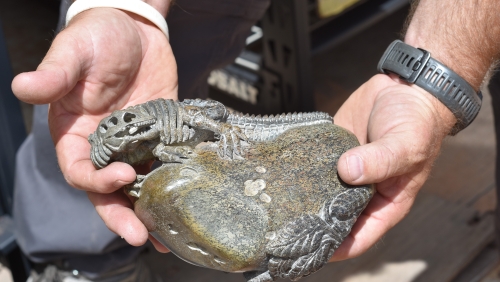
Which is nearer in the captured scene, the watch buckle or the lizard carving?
the lizard carving

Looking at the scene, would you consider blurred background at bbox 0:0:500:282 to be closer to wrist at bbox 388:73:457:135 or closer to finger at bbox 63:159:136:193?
wrist at bbox 388:73:457:135

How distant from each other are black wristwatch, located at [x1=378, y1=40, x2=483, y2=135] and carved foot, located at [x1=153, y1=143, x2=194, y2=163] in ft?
3.39

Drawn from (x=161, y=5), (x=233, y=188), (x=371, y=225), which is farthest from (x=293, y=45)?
(x=233, y=188)

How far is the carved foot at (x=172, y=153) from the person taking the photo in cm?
202

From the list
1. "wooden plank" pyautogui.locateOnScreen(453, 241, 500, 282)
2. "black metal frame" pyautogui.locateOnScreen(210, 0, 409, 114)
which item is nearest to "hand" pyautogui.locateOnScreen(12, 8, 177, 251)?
"black metal frame" pyautogui.locateOnScreen(210, 0, 409, 114)

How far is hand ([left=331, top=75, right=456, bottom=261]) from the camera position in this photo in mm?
1939

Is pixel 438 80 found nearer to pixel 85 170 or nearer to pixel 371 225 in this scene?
pixel 371 225

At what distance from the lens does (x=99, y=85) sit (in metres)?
2.24

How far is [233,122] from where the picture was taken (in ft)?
7.27

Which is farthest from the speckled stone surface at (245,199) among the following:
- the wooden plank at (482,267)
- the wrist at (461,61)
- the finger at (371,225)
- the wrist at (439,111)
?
the wooden plank at (482,267)

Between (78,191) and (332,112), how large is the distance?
2.66 m

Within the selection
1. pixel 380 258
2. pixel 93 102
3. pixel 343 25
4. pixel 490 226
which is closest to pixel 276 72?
pixel 343 25

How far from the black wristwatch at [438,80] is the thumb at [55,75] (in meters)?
1.38

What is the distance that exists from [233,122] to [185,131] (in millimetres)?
226
